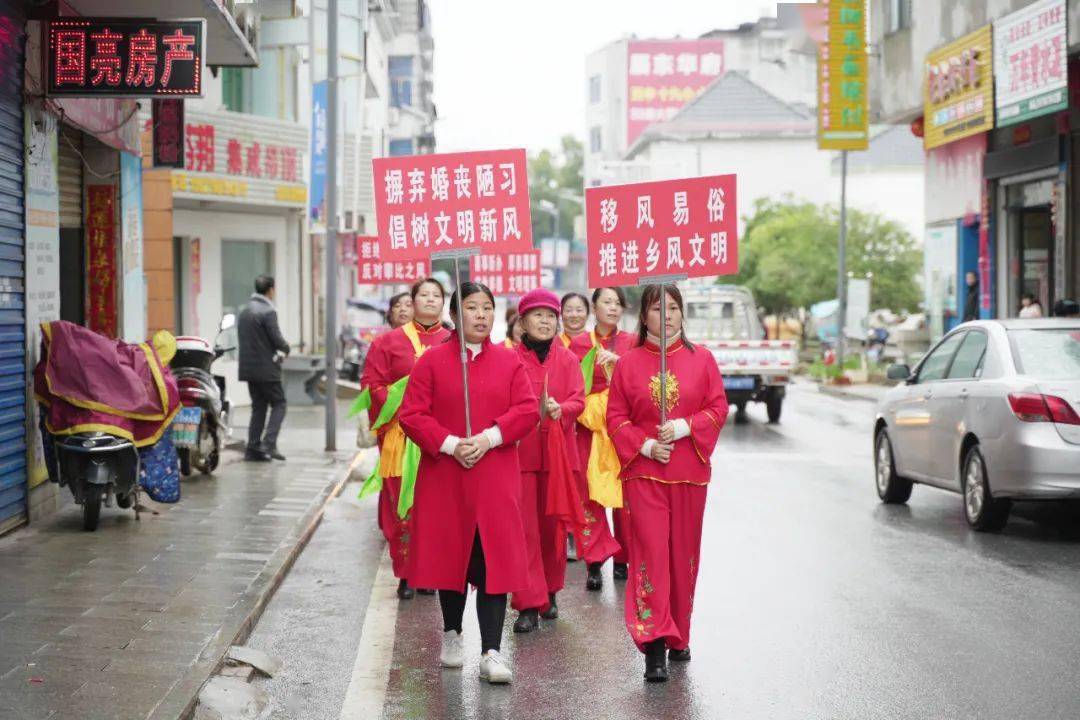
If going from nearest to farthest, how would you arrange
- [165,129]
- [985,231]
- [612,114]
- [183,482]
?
[183,482] → [165,129] → [985,231] → [612,114]

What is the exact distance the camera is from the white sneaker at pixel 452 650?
6723 millimetres

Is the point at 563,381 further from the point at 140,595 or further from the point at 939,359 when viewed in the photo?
the point at 939,359

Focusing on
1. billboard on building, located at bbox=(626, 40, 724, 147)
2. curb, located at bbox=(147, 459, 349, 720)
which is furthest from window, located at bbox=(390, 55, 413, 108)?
curb, located at bbox=(147, 459, 349, 720)

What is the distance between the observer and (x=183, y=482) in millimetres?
13773

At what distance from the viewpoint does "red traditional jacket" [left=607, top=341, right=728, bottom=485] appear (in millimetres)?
6621

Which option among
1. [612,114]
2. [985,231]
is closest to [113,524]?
[985,231]

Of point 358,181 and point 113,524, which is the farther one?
point 358,181

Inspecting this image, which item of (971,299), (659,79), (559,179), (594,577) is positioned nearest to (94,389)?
(594,577)

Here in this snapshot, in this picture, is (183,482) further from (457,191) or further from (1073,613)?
(1073,613)

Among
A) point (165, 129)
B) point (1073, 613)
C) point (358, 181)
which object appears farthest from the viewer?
point (358, 181)

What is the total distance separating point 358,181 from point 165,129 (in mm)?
16451

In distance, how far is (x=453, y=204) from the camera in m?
7.56

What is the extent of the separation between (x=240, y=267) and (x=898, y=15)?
12.9 meters


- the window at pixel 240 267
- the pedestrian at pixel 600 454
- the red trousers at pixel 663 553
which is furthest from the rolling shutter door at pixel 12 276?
the window at pixel 240 267
